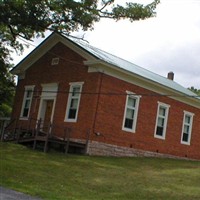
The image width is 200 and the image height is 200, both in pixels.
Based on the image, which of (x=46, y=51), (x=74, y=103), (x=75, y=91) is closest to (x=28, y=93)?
(x=46, y=51)

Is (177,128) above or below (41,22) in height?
below

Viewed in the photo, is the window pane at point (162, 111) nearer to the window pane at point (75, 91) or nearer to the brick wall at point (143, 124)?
the brick wall at point (143, 124)

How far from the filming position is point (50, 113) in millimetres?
27641

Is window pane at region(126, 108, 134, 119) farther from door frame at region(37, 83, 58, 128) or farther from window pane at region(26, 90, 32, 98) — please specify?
window pane at region(26, 90, 32, 98)

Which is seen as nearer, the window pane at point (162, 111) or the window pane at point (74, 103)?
the window pane at point (74, 103)

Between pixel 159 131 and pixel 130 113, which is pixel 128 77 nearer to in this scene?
pixel 130 113

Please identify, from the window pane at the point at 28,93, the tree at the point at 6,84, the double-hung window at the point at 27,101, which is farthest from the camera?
the tree at the point at 6,84

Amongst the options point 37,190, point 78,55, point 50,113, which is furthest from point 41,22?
point 37,190

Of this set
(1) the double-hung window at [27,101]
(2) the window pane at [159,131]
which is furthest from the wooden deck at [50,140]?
(2) the window pane at [159,131]

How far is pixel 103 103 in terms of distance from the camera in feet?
80.7

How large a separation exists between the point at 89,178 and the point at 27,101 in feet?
47.6

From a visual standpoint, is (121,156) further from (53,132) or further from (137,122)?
(53,132)

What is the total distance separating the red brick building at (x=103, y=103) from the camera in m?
24.7

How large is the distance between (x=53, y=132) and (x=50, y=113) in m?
1.61
